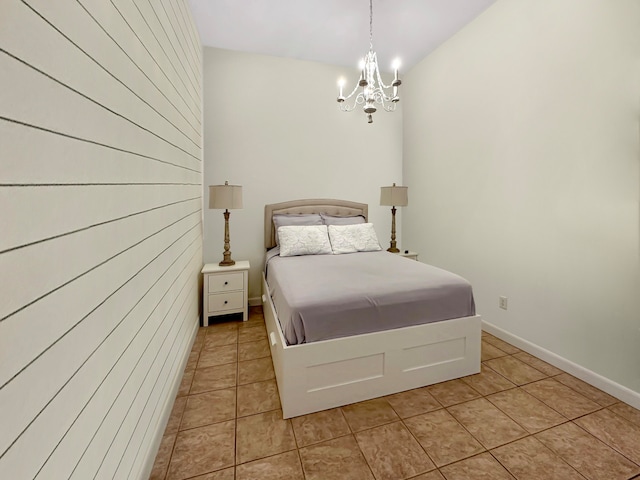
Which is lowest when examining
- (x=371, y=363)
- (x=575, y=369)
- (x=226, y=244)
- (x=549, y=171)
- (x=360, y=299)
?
(x=575, y=369)

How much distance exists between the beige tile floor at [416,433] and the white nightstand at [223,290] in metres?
0.85

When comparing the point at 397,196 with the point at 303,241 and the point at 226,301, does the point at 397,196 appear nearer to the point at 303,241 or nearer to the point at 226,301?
the point at 303,241

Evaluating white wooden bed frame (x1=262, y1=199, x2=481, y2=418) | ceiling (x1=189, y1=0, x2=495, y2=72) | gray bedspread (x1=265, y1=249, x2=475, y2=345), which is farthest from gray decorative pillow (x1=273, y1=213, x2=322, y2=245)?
ceiling (x1=189, y1=0, x2=495, y2=72)

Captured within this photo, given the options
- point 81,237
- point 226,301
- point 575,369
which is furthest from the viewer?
point 226,301

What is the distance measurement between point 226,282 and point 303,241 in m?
0.89

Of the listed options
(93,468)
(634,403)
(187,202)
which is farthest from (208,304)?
(634,403)

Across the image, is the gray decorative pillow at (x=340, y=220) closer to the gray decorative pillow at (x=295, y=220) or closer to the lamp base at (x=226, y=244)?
the gray decorative pillow at (x=295, y=220)

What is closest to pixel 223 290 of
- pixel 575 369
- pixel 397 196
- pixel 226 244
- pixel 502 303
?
pixel 226 244

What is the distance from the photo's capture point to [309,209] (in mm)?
3645

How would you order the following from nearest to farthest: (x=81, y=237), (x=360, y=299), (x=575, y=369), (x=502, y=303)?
1. (x=81, y=237)
2. (x=360, y=299)
3. (x=575, y=369)
4. (x=502, y=303)

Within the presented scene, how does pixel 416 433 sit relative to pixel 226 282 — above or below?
below

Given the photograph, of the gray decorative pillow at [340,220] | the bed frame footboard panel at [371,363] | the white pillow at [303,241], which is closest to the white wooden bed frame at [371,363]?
the bed frame footboard panel at [371,363]

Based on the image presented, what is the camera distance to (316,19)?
2793mm

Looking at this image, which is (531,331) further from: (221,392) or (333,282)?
(221,392)
